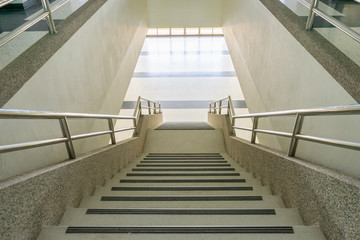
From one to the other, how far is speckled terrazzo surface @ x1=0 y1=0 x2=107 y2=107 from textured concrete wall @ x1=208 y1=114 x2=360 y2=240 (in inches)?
76.8

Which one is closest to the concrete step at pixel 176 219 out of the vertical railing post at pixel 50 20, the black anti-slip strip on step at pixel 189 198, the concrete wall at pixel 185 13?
the black anti-slip strip on step at pixel 189 198

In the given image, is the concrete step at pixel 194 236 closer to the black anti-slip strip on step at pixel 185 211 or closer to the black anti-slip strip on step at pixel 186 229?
the black anti-slip strip on step at pixel 186 229

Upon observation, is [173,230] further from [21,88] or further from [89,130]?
[89,130]

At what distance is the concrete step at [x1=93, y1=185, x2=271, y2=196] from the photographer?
181 centimetres

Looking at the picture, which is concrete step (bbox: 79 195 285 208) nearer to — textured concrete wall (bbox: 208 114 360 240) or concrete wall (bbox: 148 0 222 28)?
textured concrete wall (bbox: 208 114 360 240)

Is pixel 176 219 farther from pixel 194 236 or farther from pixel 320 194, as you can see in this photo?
pixel 320 194

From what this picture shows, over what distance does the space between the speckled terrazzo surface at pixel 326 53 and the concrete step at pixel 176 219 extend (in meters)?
0.94

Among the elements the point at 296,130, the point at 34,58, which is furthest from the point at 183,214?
the point at 34,58

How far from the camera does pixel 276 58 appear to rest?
2.95 metres

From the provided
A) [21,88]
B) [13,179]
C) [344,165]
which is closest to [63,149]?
[21,88]

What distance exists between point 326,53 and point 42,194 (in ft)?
7.57

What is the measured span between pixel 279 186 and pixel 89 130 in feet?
7.79

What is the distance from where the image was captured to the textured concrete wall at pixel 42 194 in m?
1.00

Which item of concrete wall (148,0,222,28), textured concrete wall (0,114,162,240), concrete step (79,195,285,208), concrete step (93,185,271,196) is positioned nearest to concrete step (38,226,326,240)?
textured concrete wall (0,114,162,240)
